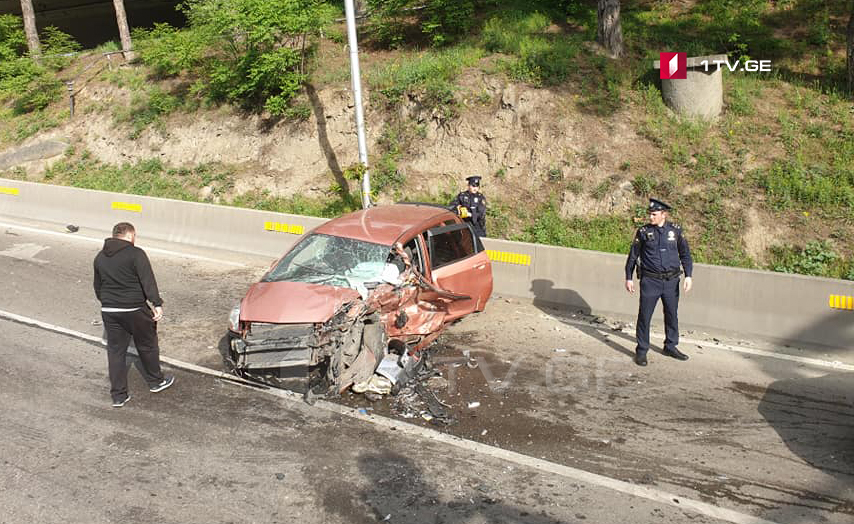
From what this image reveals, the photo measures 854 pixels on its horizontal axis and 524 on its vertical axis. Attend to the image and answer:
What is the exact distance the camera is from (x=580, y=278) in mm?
10469

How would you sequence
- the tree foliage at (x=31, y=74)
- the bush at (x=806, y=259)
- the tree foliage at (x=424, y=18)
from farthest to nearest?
1. the tree foliage at (x=31, y=74)
2. the tree foliage at (x=424, y=18)
3. the bush at (x=806, y=259)

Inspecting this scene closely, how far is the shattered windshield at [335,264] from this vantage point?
25.1ft

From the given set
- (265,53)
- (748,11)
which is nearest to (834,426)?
(748,11)

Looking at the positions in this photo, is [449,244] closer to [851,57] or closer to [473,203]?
[473,203]

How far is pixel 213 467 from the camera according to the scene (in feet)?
19.2

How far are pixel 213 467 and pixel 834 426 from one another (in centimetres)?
576

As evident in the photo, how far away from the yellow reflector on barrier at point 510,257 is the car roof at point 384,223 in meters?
2.00

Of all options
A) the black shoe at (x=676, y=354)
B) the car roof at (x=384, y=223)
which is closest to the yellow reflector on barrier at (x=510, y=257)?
the car roof at (x=384, y=223)

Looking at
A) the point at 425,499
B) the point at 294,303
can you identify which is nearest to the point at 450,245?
the point at 294,303

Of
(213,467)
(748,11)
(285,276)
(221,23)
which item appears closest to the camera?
(213,467)

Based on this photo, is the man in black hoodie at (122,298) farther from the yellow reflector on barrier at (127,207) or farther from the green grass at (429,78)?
the green grass at (429,78)

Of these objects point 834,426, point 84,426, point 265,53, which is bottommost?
point 834,426

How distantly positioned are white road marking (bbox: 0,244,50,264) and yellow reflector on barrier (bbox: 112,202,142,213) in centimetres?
183

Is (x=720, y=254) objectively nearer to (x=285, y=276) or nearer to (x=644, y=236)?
(x=644, y=236)
